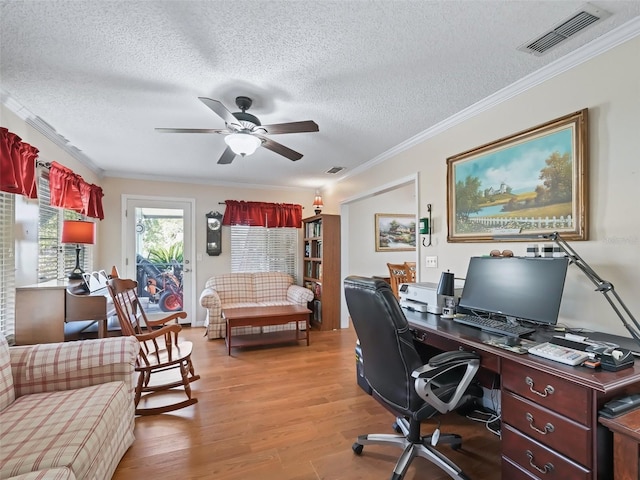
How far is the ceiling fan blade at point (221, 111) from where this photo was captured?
1924 millimetres

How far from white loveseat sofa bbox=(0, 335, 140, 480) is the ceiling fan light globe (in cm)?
158

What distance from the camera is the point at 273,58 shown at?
1.90 metres

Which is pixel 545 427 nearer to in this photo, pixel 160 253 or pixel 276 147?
pixel 276 147

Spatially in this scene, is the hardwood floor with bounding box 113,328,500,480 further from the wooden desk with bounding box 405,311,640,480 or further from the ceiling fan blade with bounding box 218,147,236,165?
the ceiling fan blade with bounding box 218,147,236,165

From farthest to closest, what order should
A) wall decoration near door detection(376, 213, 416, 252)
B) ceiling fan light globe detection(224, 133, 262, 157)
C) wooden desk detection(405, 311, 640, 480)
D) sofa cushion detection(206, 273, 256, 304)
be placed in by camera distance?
wall decoration near door detection(376, 213, 416, 252)
sofa cushion detection(206, 273, 256, 304)
ceiling fan light globe detection(224, 133, 262, 157)
wooden desk detection(405, 311, 640, 480)

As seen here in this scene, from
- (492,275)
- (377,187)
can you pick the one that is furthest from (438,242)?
(377,187)

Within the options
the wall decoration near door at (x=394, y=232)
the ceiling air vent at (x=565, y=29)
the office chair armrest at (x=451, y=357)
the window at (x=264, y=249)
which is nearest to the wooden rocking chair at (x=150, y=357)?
the office chair armrest at (x=451, y=357)

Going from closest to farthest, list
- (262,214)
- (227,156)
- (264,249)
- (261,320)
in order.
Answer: (227,156)
(261,320)
(262,214)
(264,249)

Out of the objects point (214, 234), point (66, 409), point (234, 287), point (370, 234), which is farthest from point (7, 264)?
point (370, 234)

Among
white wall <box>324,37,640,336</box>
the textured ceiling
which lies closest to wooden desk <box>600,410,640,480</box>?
white wall <box>324,37,640,336</box>

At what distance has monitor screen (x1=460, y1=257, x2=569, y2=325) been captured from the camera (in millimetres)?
1705

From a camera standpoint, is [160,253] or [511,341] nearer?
[511,341]

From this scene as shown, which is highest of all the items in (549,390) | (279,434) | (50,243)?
(50,243)

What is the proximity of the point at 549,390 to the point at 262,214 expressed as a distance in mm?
4811
